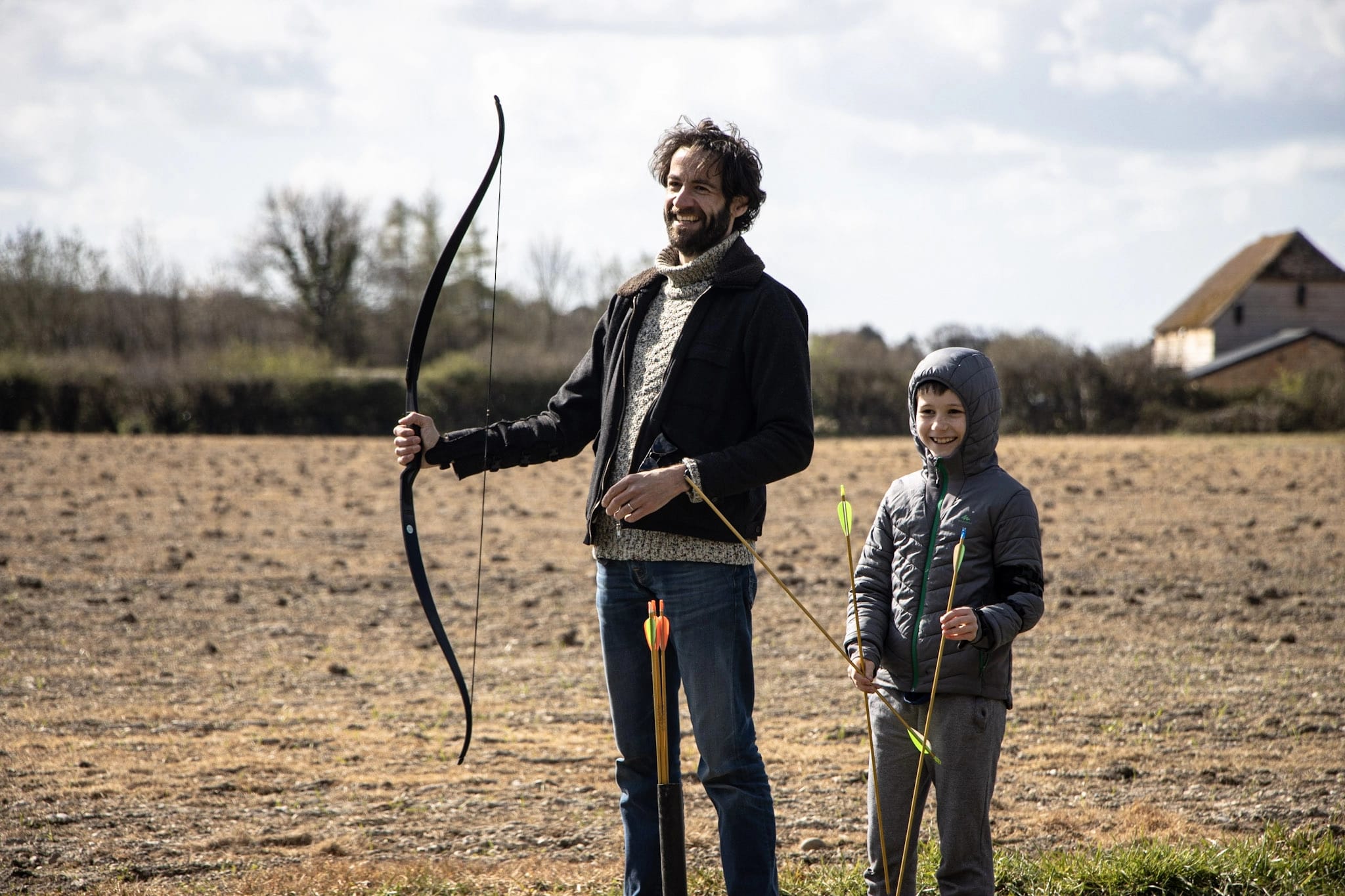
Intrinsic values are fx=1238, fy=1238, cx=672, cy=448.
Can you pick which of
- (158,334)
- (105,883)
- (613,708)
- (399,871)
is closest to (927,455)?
(613,708)

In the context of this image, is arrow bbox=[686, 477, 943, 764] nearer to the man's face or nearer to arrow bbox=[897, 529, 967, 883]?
arrow bbox=[897, 529, 967, 883]

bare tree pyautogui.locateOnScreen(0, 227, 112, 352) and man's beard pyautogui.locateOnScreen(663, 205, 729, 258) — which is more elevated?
bare tree pyautogui.locateOnScreen(0, 227, 112, 352)

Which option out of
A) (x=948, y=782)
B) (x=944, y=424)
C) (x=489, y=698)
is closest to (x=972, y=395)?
(x=944, y=424)

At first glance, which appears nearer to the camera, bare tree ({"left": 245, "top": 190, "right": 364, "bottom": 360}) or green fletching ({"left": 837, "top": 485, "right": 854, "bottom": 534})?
green fletching ({"left": 837, "top": 485, "right": 854, "bottom": 534})

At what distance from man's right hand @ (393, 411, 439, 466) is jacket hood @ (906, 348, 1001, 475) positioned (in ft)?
4.04

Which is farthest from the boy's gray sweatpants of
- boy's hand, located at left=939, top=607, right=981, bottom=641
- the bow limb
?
the bow limb

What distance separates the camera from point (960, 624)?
2.74 m

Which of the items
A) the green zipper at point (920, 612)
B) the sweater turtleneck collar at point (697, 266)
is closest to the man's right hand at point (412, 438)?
the sweater turtleneck collar at point (697, 266)

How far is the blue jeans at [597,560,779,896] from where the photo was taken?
2.95m

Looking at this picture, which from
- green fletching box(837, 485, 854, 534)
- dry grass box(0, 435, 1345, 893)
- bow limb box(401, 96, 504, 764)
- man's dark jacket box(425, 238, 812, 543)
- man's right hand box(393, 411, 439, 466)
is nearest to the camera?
green fletching box(837, 485, 854, 534)

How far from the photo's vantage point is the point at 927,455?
3.11 m

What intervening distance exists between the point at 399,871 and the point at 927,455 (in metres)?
2.17

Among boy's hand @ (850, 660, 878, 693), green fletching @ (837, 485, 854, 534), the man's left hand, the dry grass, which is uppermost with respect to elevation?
the man's left hand

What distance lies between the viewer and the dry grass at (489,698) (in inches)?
175
